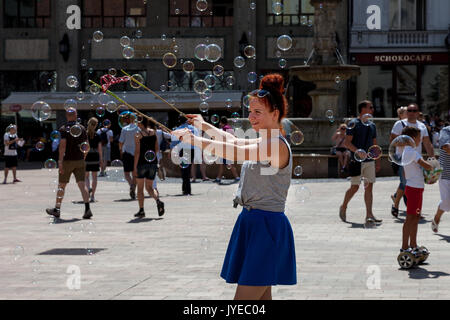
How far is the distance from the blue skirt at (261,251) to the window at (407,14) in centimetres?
3310

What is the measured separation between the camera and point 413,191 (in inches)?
327

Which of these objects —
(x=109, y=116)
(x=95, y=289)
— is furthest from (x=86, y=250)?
(x=109, y=116)

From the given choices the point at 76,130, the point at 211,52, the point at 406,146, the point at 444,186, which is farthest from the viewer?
the point at 76,130

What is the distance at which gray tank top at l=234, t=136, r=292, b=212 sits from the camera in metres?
4.72

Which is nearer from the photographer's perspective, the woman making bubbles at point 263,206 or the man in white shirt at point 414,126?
the woman making bubbles at point 263,206

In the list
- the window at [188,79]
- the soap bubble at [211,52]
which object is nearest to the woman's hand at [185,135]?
the soap bubble at [211,52]

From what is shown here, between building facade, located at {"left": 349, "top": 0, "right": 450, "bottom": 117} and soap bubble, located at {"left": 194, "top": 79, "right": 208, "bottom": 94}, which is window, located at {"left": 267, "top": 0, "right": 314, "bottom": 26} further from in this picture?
soap bubble, located at {"left": 194, "top": 79, "right": 208, "bottom": 94}

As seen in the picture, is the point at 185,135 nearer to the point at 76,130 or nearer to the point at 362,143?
the point at 76,130

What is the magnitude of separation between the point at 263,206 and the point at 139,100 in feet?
101

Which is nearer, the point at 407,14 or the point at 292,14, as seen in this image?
the point at 407,14

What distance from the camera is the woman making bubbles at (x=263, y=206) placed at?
4.63 metres

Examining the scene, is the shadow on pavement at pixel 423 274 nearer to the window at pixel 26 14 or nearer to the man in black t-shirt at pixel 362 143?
the man in black t-shirt at pixel 362 143

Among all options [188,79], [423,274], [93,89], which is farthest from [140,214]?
[188,79]
